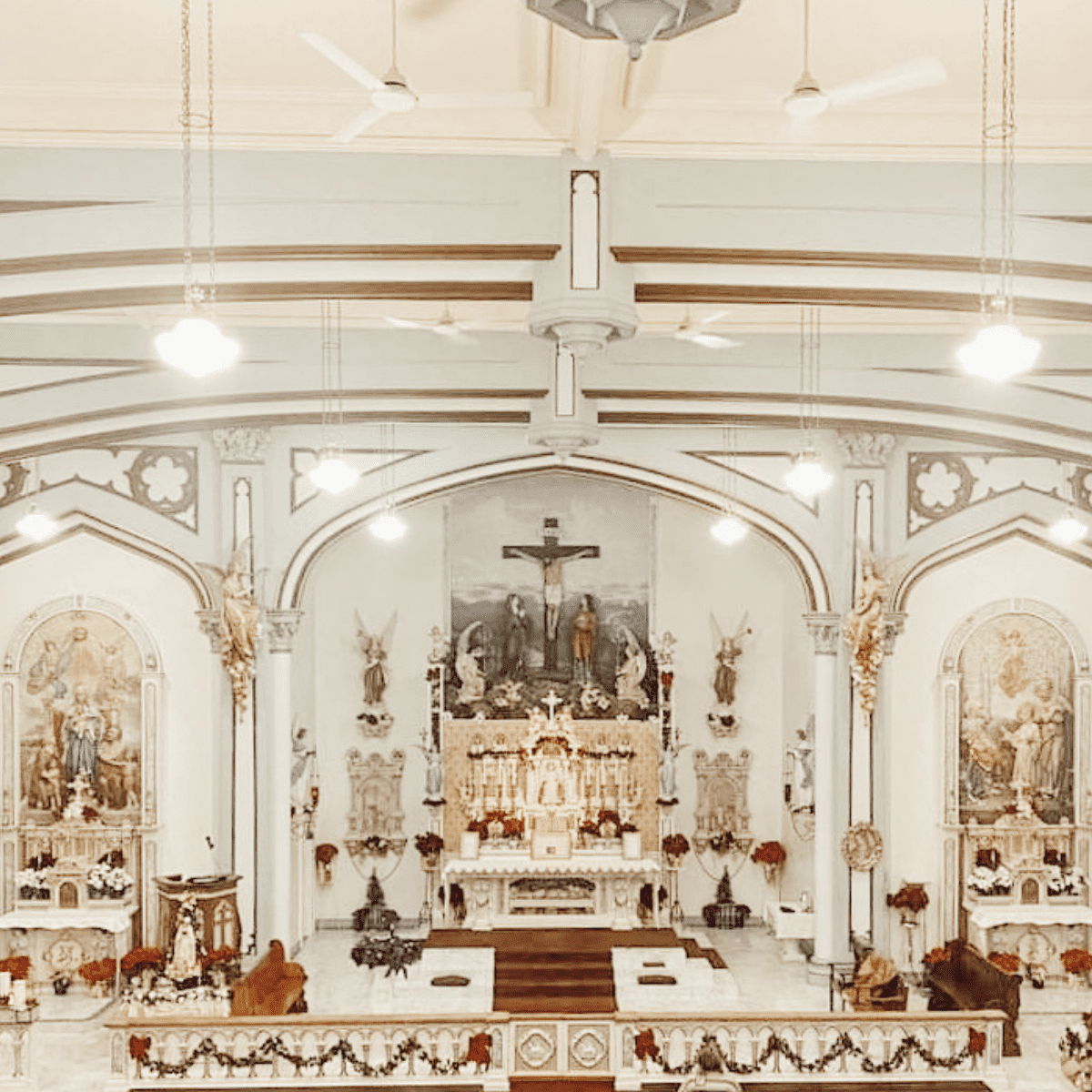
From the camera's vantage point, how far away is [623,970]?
1709 centimetres

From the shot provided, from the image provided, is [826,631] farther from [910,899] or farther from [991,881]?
[991,881]

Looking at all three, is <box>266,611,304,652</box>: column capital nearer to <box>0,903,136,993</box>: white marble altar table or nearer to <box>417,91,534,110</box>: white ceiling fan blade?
<box>0,903,136,993</box>: white marble altar table

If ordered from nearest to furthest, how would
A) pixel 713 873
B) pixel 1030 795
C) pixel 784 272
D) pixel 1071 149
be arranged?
1. pixel 1071 149
2. pixel 784 272
3. pixel 1030 795
4. pixel 713 873

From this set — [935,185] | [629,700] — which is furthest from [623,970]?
[935,185]

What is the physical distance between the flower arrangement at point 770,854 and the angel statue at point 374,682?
5.72m

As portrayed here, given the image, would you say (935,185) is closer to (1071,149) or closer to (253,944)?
(1071,149)

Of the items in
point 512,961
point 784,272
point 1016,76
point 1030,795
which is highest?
point 1016,76

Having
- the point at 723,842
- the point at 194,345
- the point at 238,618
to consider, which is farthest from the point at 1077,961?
the point at 194,345

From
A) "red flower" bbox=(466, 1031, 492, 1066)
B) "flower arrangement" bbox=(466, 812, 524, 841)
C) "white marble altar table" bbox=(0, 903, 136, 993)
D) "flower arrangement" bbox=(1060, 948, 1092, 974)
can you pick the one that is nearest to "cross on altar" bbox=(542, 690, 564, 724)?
"flower arrangement" bbox=(466, 812, 524, 841)

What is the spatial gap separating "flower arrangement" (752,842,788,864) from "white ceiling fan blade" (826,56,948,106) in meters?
15.8

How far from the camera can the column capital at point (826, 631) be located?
17.6m

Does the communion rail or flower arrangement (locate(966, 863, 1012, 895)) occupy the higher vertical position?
flower arrangement (locate(966, 863, 1012, 895))

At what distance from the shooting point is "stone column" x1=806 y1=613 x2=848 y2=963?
17.4m

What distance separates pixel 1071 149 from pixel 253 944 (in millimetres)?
13223
